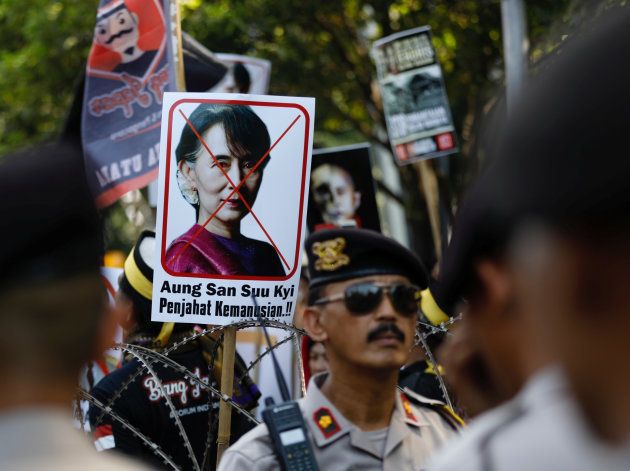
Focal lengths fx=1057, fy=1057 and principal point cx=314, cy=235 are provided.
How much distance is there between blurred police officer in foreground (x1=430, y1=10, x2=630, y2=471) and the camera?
1160mm

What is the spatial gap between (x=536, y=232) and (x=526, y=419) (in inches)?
10.0

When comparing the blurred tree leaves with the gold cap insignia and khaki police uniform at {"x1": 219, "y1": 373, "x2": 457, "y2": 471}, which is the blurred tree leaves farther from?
khaki police uniform at {"x1": 219, "y1": 373, "x2": 457, "y2": 471}

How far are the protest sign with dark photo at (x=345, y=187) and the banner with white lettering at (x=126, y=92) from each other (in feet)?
5.63

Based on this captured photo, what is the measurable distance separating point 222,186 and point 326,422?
1634mm

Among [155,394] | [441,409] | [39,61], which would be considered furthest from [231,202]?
[39,61]

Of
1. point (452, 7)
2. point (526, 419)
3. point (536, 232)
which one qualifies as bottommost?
point (526, 419)

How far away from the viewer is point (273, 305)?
177 inches

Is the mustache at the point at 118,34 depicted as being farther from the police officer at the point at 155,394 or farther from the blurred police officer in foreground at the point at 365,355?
the blurred police officer in foreground at the point at 365,355

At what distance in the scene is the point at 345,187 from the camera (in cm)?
839

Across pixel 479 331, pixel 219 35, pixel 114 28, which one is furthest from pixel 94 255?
pixel 219 35

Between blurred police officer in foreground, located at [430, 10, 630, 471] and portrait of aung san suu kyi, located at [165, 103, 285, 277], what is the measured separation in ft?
10.8

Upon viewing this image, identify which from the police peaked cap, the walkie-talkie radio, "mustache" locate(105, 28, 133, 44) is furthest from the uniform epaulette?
"mustache" locate(105, 28, 133, 44)

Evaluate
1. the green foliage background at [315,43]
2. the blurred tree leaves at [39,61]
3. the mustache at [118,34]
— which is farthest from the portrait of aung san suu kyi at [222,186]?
the blurred tree leaves at [39,61]

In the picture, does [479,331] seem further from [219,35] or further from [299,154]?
[219,35]
